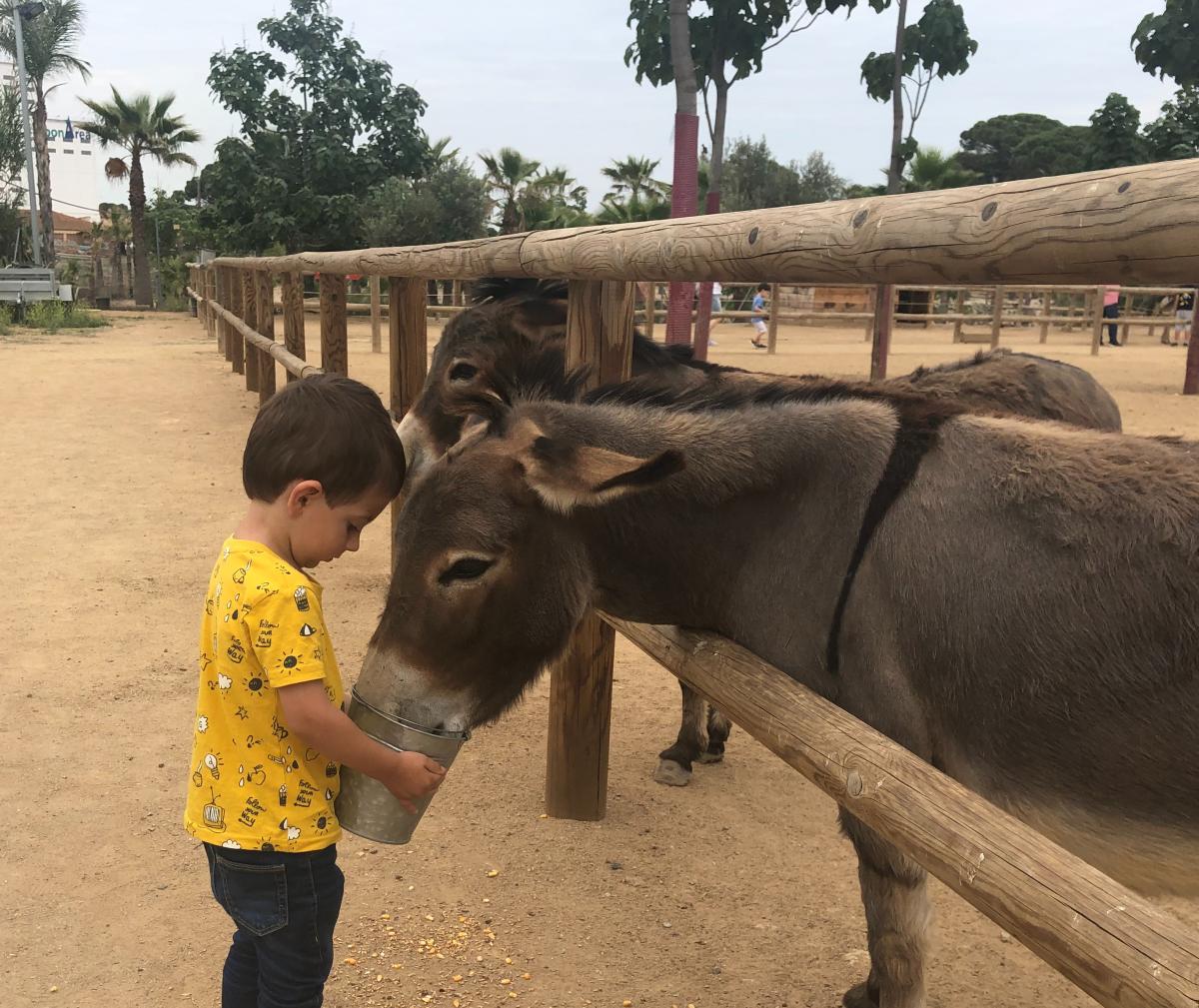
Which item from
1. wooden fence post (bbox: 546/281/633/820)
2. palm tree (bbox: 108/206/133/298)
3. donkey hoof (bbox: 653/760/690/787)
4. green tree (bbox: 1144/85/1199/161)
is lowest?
donkey hoof (bbox: 653/760/690/787)

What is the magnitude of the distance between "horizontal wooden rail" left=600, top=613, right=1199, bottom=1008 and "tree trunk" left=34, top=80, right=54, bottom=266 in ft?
120

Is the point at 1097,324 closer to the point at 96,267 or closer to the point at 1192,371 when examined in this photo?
the point at 1192,371

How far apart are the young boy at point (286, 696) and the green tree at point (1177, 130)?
1002 inches

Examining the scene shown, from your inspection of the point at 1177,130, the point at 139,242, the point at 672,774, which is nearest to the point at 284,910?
the point at 672,774

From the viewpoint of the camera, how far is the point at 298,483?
182 cm

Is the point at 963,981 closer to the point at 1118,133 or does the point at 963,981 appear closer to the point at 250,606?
the point at 250,606

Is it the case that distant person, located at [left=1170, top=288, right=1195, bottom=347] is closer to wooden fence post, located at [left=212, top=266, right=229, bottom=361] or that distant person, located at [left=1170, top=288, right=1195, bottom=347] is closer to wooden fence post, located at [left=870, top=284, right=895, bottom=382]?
wooden fence post, located at [left=870, top=284, right=895, bottom=382]

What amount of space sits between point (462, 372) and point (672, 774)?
6.45ft

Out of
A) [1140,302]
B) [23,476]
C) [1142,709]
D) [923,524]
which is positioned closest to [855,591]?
[923,524]

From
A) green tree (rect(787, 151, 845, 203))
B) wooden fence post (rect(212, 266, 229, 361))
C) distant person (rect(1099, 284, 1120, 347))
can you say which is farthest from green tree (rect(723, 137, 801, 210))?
wooden fence post (rect(212, 266, 229, 361))

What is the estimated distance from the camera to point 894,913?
208 centimetres

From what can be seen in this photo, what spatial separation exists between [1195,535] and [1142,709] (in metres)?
0.31

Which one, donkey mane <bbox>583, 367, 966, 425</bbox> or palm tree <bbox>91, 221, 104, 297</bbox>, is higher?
palm tree <bbox>91, 221, 104, 297</bbox>

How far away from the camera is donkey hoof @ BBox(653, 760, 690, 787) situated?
12.3ft
